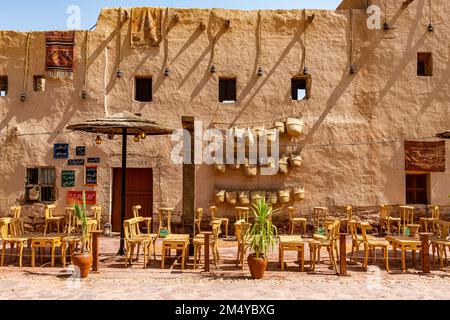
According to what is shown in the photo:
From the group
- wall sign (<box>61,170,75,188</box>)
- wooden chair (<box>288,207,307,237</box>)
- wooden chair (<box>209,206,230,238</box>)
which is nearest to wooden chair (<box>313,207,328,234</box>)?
wooden chair (<box>288,207,307,237</box>)

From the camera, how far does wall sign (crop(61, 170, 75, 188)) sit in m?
12.9

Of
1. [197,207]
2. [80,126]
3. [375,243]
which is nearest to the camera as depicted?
[375,243]

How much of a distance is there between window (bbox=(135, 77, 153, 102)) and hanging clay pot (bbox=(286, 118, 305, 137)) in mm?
4238

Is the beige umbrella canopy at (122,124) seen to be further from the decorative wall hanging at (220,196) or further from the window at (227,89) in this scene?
the window at (227,89)

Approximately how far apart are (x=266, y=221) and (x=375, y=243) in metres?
2.15

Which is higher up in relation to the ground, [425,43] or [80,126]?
[425,43]

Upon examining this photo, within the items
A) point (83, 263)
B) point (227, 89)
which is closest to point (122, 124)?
point (83, 263)

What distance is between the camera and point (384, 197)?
13.0 metres

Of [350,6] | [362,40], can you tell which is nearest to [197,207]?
[362,40]

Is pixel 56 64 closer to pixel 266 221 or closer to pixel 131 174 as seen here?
pixel 131 174

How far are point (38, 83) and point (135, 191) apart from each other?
15.4 ft
